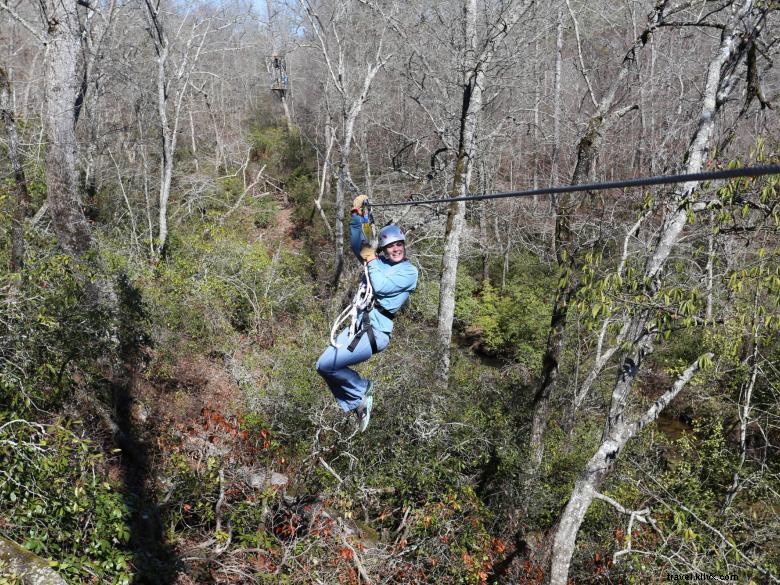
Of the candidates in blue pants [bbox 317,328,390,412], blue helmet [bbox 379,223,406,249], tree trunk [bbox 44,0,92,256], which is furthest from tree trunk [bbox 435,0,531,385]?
tree trunk [bbox 44,0,92,256]

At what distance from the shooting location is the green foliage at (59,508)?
4.76m

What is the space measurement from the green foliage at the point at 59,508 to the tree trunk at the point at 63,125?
410 centimetres

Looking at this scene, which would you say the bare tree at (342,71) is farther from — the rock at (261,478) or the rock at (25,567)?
the rock at (25,567)

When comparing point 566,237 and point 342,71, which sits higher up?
point 342,71

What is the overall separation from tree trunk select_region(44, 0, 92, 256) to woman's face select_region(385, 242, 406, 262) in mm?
5866

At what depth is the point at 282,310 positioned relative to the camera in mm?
14664

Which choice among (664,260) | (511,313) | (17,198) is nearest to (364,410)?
(664,260)

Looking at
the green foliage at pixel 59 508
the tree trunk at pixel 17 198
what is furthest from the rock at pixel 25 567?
the tree trunk at pixel 17 198

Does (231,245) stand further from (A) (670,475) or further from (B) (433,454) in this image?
(A) (670,475)

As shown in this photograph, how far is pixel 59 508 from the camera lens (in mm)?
5047

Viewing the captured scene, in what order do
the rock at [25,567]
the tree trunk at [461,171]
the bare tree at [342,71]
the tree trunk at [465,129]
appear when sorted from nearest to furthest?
the rock at [25,567], the tree trunk at [465,129], the tree trunk at [461,171], the bare tree at [342,71]

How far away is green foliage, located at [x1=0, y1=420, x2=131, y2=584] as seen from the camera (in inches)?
187

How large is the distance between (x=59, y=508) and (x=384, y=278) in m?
3.53

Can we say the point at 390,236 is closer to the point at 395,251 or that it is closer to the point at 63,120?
the point at 395,251
